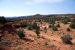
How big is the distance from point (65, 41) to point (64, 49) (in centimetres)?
317

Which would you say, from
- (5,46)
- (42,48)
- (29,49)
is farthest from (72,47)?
(5,46)

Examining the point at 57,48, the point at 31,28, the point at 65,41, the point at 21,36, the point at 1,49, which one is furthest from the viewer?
the point at 31,28

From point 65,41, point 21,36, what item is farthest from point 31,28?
point 65,41

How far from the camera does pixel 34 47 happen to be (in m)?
16.2

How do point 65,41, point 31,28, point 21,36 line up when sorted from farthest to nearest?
point 31,28 < point 21,36 < point 65,41

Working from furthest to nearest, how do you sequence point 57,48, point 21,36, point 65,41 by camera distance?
point 21,36, point 65,41, point 57,48

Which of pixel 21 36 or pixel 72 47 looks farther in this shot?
pixel 21 36

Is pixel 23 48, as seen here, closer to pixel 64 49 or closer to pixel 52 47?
pixel 52 47

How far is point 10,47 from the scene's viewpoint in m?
16.0

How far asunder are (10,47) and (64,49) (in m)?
5.48

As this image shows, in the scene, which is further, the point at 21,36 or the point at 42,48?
the point at 21,36

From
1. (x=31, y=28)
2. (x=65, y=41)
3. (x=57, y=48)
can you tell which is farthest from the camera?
(x=31, y=28)

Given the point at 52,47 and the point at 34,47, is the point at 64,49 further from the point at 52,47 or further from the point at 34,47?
the point at 34,47

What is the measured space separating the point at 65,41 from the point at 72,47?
2226mm
